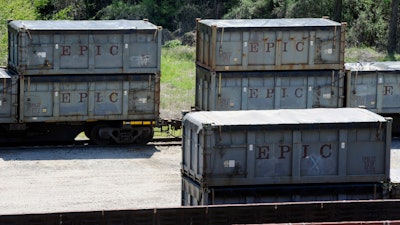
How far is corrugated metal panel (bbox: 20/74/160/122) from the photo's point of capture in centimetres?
3459

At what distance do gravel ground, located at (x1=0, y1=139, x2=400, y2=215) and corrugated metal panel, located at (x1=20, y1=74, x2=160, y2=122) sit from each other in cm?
99

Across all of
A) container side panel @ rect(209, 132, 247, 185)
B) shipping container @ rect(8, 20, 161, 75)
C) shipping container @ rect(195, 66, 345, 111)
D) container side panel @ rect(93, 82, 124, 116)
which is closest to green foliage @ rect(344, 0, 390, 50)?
shipping container @ rect(195, 66, 345, 111)

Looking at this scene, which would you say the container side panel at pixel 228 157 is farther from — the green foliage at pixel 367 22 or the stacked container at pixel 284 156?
the green foliage at pixel 367 22

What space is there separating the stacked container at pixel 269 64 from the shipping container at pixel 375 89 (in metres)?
0.62

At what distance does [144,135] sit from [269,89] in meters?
3.98

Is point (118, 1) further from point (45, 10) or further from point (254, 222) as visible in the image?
point (254, 222)

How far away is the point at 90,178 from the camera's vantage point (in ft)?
103

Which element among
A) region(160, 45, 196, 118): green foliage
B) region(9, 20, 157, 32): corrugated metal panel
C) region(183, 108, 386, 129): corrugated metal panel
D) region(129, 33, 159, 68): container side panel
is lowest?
region(160, 45, 196, 118): green foliage

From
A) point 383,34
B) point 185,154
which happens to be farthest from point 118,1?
point 185,154

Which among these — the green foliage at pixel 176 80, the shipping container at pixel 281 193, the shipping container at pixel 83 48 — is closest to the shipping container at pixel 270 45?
the shipping container at pixel 83 48

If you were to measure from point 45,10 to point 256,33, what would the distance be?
78.7 ft

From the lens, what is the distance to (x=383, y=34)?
52.7 m

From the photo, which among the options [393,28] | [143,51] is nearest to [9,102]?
[143,51]

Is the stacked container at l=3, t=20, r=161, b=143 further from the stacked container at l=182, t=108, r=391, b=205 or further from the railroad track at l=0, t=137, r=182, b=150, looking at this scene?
the stacked container at l=182, t=108, r=391, b=205
